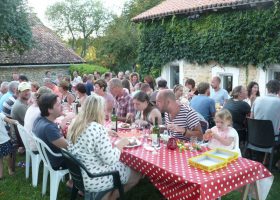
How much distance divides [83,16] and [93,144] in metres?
51.7

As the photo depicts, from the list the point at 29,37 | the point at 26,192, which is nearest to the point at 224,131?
the point at 26,192

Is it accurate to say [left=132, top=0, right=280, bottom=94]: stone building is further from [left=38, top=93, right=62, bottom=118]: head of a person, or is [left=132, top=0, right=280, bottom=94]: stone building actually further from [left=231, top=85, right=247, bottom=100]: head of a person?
[left=38, top=93, right=62, bottom=118]: head of a person

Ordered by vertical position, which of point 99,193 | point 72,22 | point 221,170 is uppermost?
point 72,22

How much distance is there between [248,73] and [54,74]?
17.9 m

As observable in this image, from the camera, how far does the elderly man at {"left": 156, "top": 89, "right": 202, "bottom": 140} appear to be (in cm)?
464

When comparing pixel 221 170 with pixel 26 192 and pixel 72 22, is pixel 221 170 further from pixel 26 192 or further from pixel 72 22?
pixel 72 22

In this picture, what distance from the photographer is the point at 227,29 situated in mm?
10742

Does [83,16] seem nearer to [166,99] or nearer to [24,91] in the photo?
[24,91]

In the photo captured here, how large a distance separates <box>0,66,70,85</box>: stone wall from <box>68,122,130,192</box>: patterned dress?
20362 mm

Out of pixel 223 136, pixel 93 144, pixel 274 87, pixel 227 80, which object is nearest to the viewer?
pixel 93 144

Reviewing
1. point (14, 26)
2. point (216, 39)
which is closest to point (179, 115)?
point (216, 39)

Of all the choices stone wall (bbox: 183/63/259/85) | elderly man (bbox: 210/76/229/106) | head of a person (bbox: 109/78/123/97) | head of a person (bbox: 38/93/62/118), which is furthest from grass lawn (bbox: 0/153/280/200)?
stone wall (bbox: 183/63/259/85)

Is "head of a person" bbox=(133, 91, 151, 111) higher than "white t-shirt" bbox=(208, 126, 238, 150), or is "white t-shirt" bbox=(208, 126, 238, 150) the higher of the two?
"head of a person" bbox=(133, 91, 151, 111)

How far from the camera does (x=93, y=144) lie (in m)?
3.61
